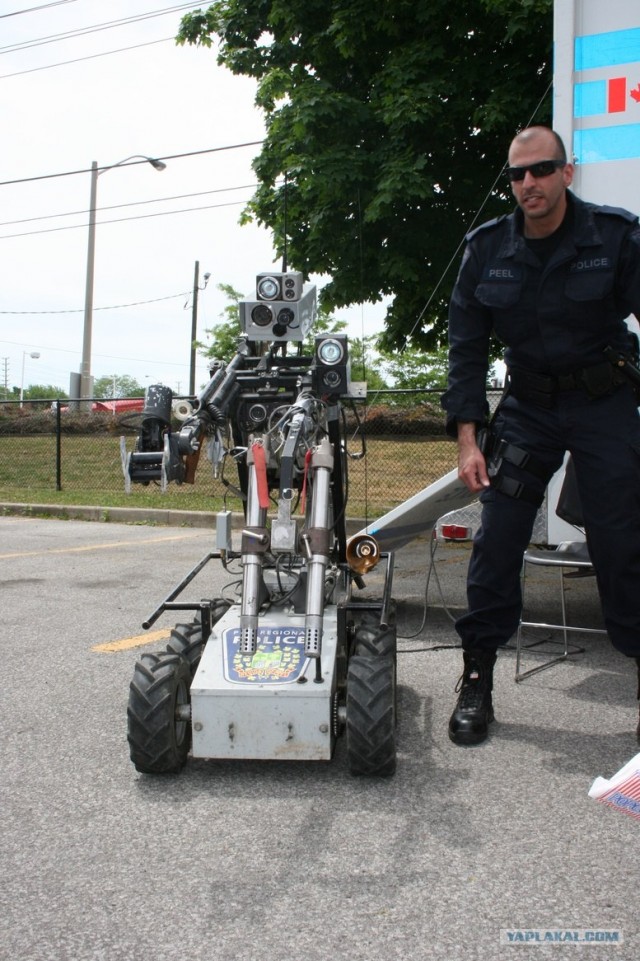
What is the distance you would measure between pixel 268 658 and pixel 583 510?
126 cm

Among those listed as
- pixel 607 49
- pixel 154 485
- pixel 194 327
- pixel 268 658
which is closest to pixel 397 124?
pixel 154 485

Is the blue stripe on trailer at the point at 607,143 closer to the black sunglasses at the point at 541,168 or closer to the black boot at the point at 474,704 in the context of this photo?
the black sunglasses at the point at 541,168

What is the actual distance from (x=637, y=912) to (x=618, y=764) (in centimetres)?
109

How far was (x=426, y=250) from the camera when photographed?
10047 millimetres

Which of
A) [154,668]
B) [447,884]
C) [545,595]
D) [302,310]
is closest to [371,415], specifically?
[545,595]

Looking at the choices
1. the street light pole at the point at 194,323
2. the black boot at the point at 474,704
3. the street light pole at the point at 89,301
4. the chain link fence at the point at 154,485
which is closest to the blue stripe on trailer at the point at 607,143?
the black boot at the point at 474,704

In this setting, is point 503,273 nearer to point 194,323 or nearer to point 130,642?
point 130,642

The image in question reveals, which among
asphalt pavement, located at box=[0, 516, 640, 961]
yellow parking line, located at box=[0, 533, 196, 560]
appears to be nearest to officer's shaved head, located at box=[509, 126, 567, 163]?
asphalt pavement, located at box=[0, 516, 640, 961]

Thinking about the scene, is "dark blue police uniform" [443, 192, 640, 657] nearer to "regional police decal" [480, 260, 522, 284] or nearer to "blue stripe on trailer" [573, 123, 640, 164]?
"regional police decal" [480, 260, 522, 284]

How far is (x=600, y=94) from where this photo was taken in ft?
15.9

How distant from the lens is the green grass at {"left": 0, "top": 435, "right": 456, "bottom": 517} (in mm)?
11539

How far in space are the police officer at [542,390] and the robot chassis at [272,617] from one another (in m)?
0.43

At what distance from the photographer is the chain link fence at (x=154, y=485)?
11.4m

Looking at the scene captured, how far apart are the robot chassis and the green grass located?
16.0 feet
